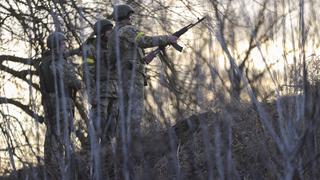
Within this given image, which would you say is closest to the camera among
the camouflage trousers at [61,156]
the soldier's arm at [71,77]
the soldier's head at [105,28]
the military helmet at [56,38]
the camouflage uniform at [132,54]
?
the camouflage trousers at [61,156]

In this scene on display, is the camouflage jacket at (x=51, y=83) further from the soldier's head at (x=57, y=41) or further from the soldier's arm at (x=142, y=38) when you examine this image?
the soldier's head at (x=57, y=41)

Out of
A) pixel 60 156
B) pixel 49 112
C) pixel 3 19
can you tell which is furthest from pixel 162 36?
pixel 3 19

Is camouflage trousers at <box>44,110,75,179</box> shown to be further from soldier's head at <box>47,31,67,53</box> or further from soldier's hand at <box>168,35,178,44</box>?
soldier's hand at <box>168,35,178,44</box>

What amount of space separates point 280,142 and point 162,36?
11.6 feet

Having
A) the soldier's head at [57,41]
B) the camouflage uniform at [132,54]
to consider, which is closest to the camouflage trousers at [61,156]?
the soldier's head at [57,41]

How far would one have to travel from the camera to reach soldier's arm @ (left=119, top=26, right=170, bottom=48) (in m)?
6.41

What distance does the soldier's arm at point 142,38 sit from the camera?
21.0ft

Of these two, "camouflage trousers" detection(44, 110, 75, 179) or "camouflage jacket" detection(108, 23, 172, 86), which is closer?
"camouflage trousers" detection(44, 110, 75, 179)

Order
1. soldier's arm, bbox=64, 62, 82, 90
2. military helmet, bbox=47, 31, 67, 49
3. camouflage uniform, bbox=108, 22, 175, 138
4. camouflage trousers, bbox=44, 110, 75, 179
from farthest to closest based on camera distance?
soldier's arm, bbox=64, 62, 82, 90
camouflage uniform, bbox=108, 22, 175, 138
military helmet, bbox=47, 31, 67, 49
camouflage trousers, bbox=44, 110, 75, 179

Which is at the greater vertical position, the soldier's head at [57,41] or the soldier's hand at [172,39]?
the soldier's hand at [172,39]

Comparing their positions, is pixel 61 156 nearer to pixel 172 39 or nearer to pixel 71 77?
pixel 172 39

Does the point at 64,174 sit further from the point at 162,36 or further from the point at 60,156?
the point at 162,36

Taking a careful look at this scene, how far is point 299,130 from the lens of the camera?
10.3 feet

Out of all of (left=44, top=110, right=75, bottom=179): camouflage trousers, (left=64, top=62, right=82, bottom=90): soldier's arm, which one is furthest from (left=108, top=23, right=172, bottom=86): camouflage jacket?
(left=44, top=110, right=75, bottom=179): camouflage trousers
